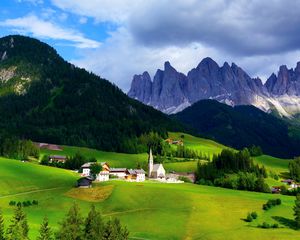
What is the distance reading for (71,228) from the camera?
89.9 m

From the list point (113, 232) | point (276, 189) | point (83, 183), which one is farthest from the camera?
point (276, 189)

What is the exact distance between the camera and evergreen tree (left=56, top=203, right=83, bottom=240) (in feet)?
291

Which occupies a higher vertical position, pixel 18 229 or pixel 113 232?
pixel 113 232

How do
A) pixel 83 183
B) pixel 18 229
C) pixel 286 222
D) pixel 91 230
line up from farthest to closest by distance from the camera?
pixel 83 183 → pixel 286 222 → pixel 91 230 → pixel 18 229

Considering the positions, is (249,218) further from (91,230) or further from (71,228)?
(71,228)

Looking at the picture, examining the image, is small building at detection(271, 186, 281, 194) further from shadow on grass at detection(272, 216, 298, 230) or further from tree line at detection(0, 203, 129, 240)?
tree line at detection(0, 203, 129, 240)

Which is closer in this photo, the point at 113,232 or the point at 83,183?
the point at 113,232

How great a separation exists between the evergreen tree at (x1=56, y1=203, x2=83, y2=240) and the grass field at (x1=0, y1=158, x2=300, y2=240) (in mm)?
15107

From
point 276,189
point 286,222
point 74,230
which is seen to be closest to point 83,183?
point 286,222

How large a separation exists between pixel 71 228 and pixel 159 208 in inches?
2030

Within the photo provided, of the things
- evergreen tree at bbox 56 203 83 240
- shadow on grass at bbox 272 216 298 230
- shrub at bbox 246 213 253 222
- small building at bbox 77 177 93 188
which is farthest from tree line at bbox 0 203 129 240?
small building at bbox 77 177 93 188

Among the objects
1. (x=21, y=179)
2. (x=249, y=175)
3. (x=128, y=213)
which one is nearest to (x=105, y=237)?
(x=128, y=213)

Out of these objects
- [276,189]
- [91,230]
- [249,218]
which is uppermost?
[276,189]

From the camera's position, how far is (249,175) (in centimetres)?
19438
